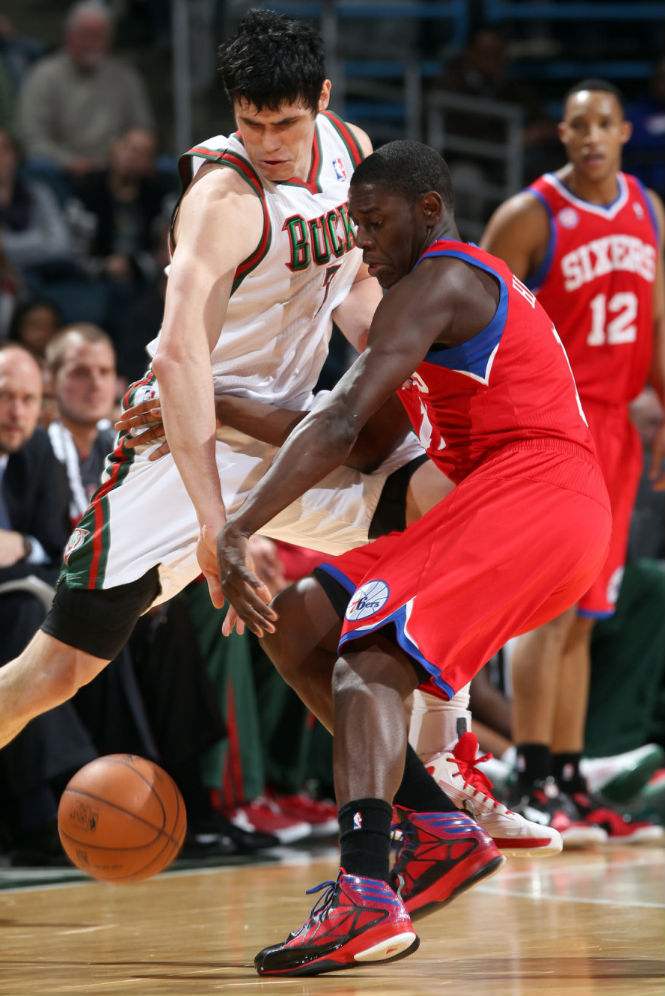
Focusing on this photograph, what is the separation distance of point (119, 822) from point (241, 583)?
95 centimetres

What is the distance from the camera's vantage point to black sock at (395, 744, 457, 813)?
331 centimetres

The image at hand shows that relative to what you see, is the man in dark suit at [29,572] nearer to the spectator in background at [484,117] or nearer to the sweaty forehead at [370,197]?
the sweaty forehead at [370,197]

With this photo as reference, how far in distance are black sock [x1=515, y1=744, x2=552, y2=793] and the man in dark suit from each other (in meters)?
1.58

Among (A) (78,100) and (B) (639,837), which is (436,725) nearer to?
(B) (639,837)

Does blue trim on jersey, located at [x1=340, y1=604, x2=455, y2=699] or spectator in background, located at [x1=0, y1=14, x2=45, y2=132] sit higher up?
spectator in background, located at [x1=0, y1=14, x2=45, y2=132]

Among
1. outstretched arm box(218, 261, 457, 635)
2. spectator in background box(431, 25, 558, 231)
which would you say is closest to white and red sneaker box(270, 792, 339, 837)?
outstretched arm box(218, 261, 457, 635)

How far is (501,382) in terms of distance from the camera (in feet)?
10.5

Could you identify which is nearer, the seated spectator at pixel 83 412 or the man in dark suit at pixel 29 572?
the man in dark suit at pixel 29 572

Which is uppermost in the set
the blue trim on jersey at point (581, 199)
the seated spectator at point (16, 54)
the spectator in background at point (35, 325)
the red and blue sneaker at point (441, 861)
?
the seated spectator at point (16, 54)

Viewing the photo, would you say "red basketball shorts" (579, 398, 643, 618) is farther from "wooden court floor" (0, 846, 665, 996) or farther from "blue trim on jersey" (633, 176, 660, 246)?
"wooden court floor" (0, 846, 665, 996)

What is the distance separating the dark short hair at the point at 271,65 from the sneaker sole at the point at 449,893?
1.83m

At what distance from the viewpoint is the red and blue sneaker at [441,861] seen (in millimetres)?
3162

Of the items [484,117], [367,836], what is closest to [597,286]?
[367,836]

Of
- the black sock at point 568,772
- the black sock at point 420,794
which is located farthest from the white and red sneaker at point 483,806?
the black sock at point 568,772
